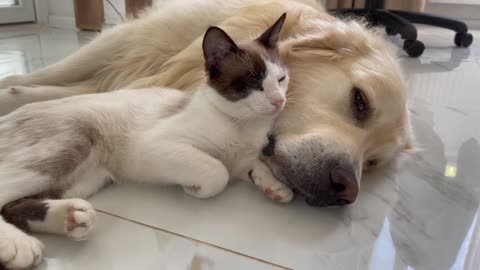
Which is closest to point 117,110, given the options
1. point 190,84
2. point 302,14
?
point 190,84

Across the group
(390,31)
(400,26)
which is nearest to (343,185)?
(400,26)

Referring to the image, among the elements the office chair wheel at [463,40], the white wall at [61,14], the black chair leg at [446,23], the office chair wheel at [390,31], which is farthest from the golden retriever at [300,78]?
the white wall at [61,14]

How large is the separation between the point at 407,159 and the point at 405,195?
30 cm

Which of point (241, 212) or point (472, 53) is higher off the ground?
point (241, 212)

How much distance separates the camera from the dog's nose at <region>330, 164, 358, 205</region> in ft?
3.77

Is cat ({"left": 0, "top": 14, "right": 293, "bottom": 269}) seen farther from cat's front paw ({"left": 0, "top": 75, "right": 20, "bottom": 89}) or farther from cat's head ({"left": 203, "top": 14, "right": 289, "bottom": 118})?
cat's front paw ({"left": 0, "top": 75, "right": 20, "bottom": 89})

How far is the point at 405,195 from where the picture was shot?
138 cm

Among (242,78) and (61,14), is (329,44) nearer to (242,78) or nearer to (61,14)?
(242,78)

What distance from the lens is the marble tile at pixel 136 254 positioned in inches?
37.3

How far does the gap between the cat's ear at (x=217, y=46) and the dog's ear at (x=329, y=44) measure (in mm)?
409

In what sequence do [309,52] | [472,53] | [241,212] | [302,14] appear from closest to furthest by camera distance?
1. [241,212]
2. [309,52]
3. [302,14]
4. [472,53]

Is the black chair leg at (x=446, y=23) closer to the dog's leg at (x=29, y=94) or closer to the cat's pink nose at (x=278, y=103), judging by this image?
the dog's leg at (x=29, y=94)

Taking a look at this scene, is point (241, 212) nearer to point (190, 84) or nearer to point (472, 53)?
point (190, 84)

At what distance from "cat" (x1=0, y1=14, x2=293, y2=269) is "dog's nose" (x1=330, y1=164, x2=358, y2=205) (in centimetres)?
20
